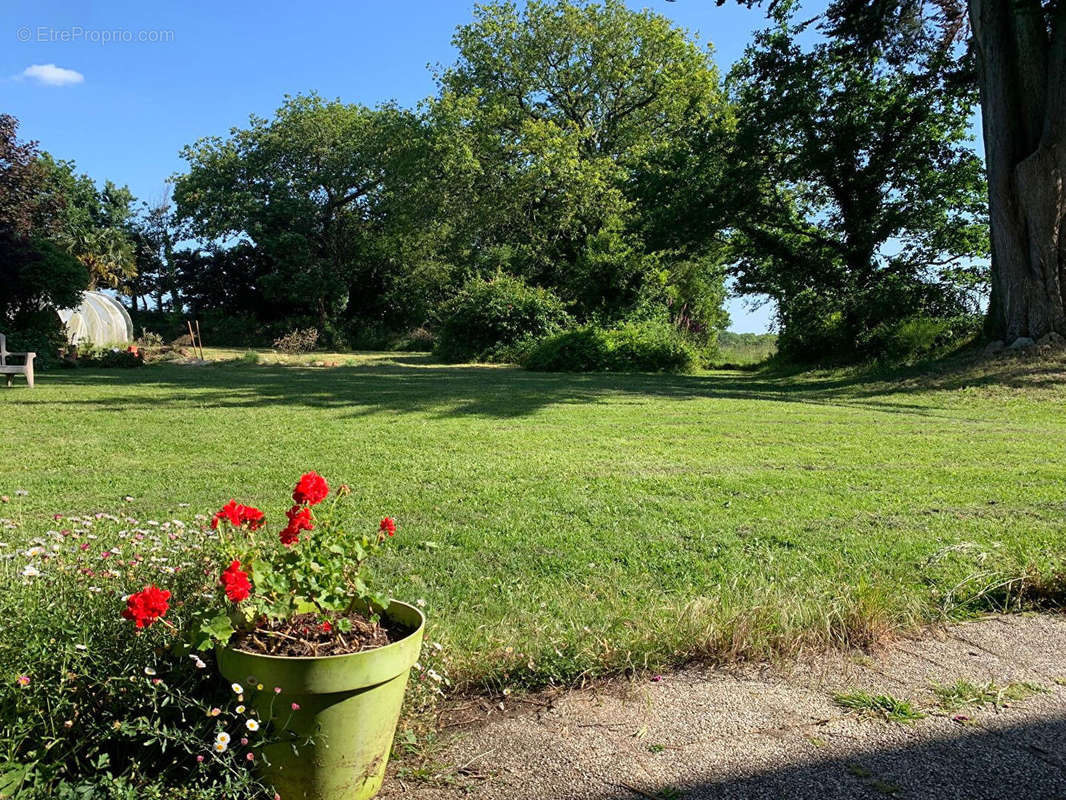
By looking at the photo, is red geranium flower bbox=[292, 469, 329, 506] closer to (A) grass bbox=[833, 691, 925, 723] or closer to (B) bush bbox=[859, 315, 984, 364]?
(A) grass bbox=[833, 691, 925, 723]

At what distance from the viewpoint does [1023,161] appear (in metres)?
13.1

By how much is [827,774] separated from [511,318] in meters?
23.0

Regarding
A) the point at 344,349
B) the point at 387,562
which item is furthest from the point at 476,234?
the point at 387,562

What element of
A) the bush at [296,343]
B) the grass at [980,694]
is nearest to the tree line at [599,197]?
the bush at [296,343]

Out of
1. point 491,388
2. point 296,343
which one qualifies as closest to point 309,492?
point 491,388

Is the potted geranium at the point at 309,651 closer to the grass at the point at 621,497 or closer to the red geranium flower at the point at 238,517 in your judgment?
the red geranium flower at the point at 238,517

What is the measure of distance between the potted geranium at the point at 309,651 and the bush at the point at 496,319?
2225cm

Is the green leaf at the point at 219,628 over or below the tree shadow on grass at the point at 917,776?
over

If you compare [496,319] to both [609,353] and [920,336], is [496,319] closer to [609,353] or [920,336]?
[609,353]

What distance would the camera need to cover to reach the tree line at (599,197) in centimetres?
1825

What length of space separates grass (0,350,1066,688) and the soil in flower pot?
548 millimetres

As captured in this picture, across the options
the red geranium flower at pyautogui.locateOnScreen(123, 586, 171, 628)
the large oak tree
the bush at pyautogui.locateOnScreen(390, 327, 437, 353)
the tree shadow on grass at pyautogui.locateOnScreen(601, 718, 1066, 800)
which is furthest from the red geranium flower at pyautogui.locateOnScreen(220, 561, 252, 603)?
the bush at pyautogui.locateOnScreen(390, 327, 437, 353)

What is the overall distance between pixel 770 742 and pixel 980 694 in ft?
2.59

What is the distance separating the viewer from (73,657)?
6.04 feet
